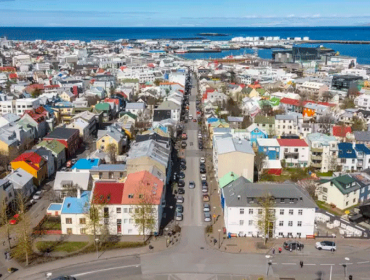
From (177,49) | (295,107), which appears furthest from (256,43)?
(295,107)

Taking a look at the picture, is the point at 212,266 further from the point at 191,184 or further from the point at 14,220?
the point at 14,220

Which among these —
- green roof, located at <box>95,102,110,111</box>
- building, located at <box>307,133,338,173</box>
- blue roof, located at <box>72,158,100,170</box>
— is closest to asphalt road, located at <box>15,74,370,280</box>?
blue roof, located at <box>72,158,100,170</box>

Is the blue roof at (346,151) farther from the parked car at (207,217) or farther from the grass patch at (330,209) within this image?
the parked car at (207,217)

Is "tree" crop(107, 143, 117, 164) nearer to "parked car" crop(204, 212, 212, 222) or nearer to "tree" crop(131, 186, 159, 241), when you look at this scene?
"tree" crop(131, 186, 159, 241)

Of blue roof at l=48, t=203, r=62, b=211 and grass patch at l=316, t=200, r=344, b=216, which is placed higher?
blue roof at l=48, t=203, r=62, b=211

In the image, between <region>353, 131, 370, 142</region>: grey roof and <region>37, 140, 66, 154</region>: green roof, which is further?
<region>353, 131, 370, 142</region>: grey roof

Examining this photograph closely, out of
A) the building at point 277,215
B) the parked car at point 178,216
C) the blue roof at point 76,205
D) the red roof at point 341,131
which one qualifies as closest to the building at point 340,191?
the building at point 277,215
